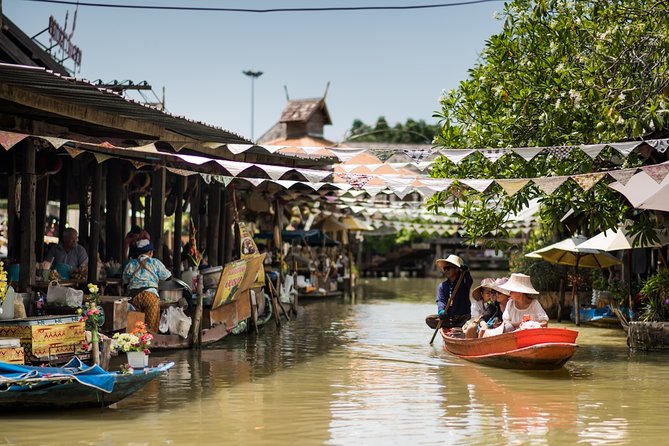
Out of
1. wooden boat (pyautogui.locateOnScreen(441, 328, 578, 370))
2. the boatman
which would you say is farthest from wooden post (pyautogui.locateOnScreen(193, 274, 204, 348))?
wooden boat (pyautogui.locateOnScreen(441, 328, 578, 370))

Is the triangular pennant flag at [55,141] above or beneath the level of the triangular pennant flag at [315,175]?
above

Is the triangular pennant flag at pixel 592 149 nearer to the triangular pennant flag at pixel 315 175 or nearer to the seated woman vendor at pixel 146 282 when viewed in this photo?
the triangular pennant flag at pixel 315 175

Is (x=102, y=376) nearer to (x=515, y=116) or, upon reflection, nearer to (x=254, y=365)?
(x=254, y=365)

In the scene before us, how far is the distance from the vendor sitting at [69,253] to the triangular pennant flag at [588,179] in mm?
7517

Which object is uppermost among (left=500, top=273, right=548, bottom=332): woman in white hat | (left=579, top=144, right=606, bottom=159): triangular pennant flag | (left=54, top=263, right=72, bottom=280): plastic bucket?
(left=579, top=144, right=606, bottom=159): triangular pennant flag

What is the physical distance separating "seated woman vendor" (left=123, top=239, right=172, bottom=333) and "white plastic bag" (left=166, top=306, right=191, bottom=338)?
471 millimetres

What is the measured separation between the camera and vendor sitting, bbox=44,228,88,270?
13.5m

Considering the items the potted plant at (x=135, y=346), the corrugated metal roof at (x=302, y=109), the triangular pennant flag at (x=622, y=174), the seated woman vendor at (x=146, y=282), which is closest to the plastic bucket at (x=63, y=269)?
the seated woman vendor at (x=146, y=282)

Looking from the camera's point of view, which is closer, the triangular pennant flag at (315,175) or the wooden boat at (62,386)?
the wooden boat at (62,386)

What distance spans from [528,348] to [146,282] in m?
5.58

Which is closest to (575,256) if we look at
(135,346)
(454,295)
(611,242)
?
(611,242)

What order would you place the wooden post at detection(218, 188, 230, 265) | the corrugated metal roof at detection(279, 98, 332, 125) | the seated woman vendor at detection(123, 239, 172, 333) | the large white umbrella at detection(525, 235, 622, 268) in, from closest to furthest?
1. the seated woman vendor at detection(123, 239, 172, 333)
2. the large white umbrella at detection(525, 235, 622, 268)
3. the wooden post at detection(218, 188, 230, 265)
4. the corrugated metal roof at detection(279, 98, 332, 125)

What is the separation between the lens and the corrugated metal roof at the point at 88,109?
947 centimetres

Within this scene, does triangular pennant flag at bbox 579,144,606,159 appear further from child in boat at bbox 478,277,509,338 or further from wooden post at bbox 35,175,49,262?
wooden post at bbox 35,175,49,262
